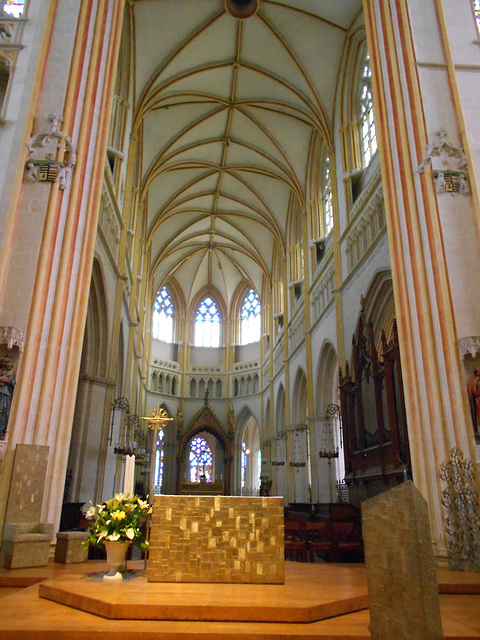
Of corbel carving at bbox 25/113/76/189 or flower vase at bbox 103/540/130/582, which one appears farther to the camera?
corbel carving at bbox 25/113/76/189

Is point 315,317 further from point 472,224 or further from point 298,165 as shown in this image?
point 472,224

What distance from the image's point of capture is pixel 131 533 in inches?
198

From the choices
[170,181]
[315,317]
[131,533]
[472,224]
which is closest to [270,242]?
[170,181]

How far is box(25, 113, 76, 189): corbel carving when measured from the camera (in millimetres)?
8219

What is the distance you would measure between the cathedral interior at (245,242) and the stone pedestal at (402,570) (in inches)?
132

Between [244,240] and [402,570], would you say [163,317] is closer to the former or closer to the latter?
[244,240]

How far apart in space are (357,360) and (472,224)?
239 inches

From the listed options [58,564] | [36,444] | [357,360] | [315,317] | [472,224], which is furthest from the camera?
[315,317]

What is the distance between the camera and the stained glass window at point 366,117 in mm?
15477

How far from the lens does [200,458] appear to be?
105 feet

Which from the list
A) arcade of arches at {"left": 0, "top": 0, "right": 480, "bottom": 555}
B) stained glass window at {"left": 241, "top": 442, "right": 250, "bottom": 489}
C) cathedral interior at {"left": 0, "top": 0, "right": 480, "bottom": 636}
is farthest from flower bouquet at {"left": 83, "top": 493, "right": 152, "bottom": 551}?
stained glass window at {"left": 241, "top": 442, "right": 250, "bottom": 489}

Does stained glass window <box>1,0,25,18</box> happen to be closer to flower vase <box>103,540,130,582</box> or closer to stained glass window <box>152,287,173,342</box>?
flower vase <box>103,540,130,582</box>

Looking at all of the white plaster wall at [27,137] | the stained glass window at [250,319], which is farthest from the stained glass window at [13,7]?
the stained glass window at [250,319]

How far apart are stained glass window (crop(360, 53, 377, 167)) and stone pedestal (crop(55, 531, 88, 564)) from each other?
13.0m
